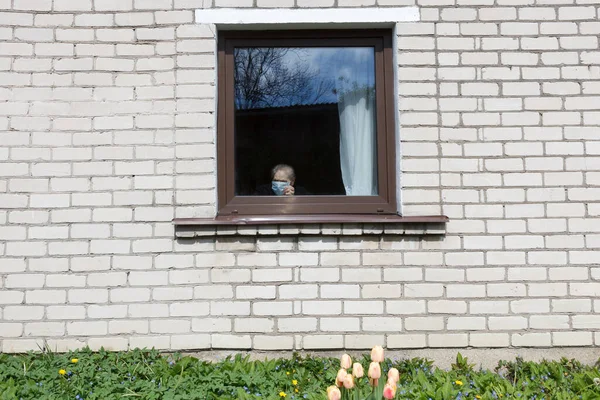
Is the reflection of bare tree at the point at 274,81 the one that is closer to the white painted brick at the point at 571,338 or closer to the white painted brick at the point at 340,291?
the white painted brick at the point at 340,291

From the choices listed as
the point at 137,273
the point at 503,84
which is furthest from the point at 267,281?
the point at 503,84

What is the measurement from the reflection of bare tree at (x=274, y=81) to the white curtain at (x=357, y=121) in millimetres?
132

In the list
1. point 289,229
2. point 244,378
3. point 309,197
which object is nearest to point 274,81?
point 309,197

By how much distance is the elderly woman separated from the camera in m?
3.62

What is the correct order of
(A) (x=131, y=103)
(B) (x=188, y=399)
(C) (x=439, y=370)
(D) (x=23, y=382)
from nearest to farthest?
(B) (x=188, y=399), (D) (x=23, y=382), (C) (x=439, y=370), (A) (x=131, y=103)

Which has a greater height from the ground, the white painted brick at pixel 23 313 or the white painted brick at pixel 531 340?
the white painted brick at pixel 23 313

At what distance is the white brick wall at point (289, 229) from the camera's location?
133 inches

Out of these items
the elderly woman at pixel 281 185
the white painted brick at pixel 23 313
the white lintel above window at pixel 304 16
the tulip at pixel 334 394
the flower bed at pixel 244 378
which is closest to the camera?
the tulip at pixel 334 394

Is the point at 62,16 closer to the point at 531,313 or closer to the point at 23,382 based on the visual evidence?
the point at 23,382

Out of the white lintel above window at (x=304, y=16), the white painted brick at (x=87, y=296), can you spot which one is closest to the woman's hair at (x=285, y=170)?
the white lintel above window at (x=304, y=16)

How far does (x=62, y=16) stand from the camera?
3475 millimetres

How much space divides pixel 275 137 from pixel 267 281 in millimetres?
992

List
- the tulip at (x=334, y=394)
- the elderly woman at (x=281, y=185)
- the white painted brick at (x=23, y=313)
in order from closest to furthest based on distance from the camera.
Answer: the tulip at (x=334, y=394), the white painted brick at (x=23, y=313), the elderly woman at (x=281, y=185)

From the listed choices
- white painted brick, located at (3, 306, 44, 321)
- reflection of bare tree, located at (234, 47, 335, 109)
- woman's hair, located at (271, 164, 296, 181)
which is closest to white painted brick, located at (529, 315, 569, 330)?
woman's hair, located at (271, 164, 296, 181)
